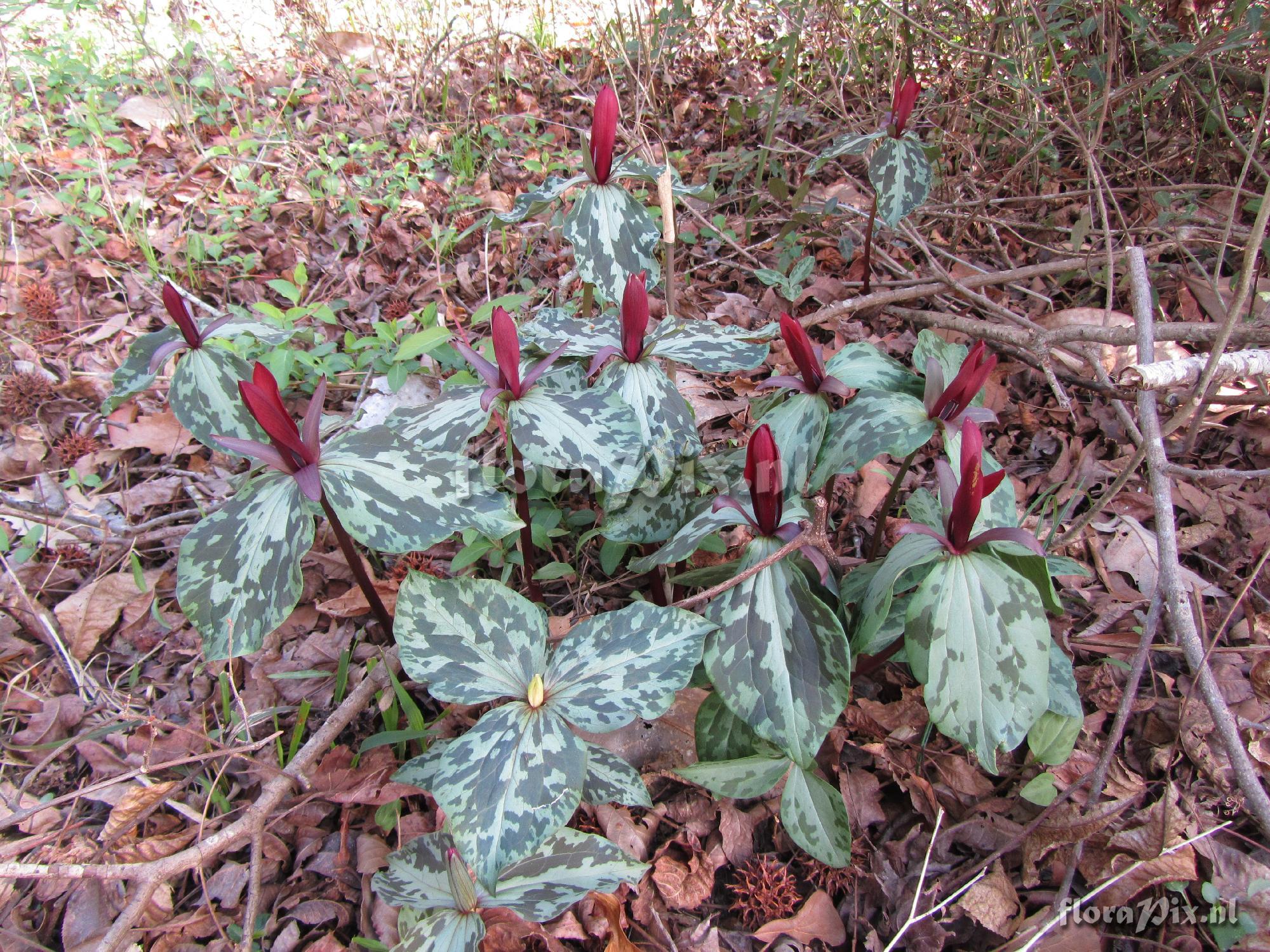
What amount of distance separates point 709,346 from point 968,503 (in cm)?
66

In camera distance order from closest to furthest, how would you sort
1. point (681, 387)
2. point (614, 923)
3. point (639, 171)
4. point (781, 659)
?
point (781, 659) → point (614, 923) → point (639, 171) → point (681, 387)

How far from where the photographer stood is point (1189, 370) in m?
1.46

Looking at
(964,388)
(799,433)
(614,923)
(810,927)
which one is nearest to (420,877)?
(614,923)

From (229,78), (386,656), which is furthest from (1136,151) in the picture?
(229,78)

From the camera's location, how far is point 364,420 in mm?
2211

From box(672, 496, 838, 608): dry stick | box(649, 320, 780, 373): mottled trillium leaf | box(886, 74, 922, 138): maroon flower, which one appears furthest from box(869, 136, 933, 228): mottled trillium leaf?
box(672, 496, 838, 608): dry stick

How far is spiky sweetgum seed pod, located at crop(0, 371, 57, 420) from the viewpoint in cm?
230

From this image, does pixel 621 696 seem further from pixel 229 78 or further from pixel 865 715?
→ pixel 229 78

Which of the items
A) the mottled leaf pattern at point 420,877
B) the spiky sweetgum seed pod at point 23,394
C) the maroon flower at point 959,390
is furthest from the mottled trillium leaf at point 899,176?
the spiky sweetgum seed pod at point 23,394

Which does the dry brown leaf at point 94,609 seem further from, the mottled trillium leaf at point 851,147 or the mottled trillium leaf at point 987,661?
the mottled trillium leaf at point 851,147

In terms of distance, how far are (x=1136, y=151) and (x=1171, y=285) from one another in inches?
27.9

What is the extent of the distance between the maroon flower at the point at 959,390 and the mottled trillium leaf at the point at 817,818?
0.70 meters

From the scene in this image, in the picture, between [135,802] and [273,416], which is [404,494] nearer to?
[273,416]

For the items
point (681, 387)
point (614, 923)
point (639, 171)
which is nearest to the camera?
point (614, 923)
